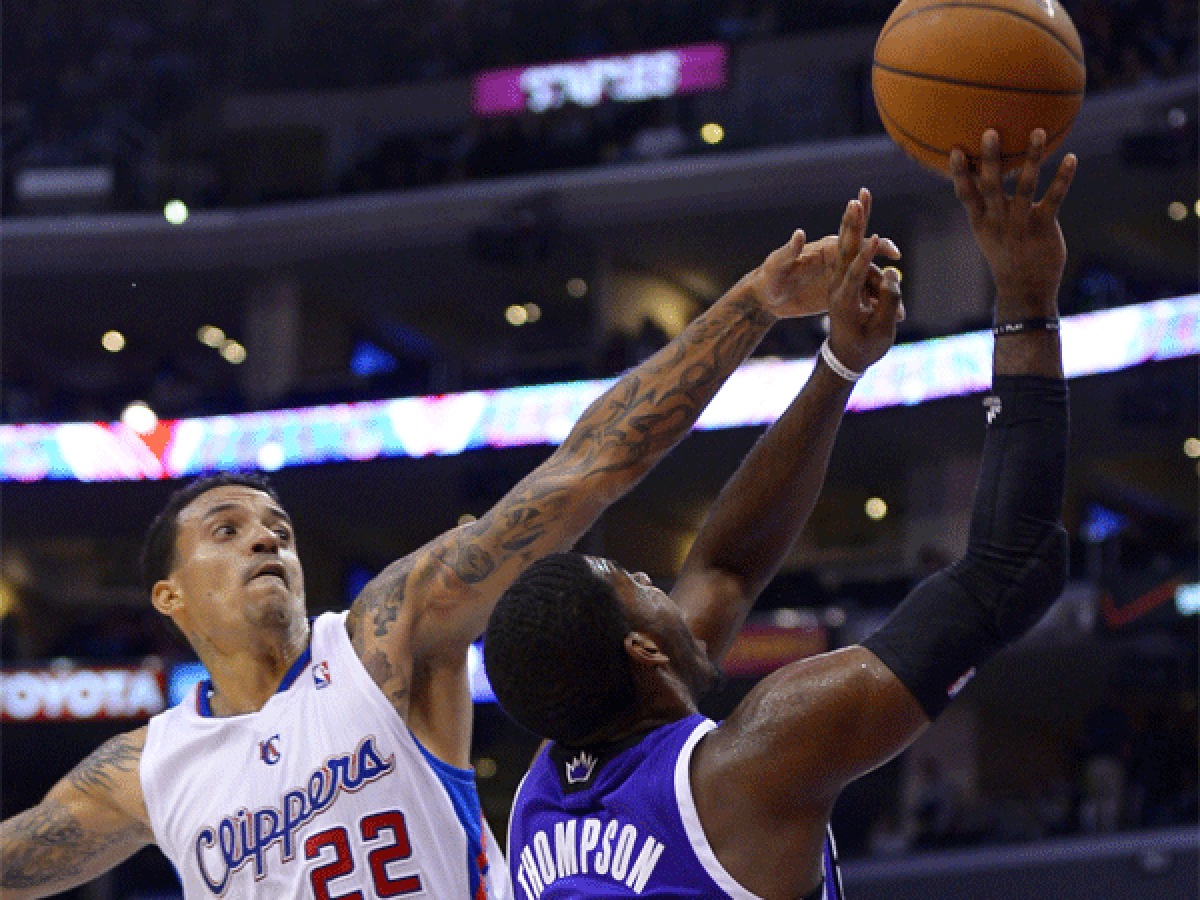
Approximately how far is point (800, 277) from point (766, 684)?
1.03m

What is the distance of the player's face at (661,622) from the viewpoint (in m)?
2.32

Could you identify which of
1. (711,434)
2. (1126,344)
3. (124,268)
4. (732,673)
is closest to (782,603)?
(732,673)

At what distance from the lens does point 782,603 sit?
47.4ft

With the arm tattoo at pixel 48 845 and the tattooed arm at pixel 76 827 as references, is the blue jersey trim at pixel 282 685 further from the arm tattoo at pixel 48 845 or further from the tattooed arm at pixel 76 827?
the arm tattoo at pixel 48 845

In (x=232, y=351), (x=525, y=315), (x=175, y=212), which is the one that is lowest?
(x=525, y=315)

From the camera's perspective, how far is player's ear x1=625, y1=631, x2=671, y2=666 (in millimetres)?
2254

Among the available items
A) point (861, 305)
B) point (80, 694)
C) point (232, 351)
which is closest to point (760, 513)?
point (861, 305)

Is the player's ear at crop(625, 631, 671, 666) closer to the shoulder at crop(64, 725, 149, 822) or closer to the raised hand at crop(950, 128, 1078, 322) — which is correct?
the raised hand at crop(950, 128, 1078, 322)

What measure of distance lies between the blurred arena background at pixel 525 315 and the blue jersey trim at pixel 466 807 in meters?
9.89

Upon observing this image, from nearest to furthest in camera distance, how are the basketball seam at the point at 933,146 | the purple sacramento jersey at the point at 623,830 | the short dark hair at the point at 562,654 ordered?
the purple sacramento jersey at the point at 623,830, the short dark hair at the point at 562,654, the basketball seam at the point at 933,146

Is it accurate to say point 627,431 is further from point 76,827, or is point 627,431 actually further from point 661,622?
point 76,827

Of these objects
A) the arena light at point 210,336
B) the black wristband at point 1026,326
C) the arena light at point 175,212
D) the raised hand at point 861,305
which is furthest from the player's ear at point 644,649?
the arena light at point 210,336

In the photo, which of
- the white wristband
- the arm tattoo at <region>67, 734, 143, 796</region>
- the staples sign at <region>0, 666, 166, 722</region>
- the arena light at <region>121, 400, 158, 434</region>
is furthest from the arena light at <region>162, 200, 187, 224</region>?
the white wristband

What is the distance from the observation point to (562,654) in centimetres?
221
